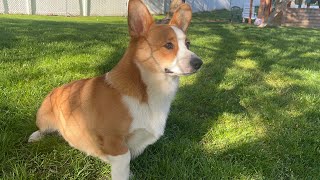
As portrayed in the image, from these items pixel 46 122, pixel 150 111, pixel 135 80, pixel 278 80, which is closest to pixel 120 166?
pixel 150 111

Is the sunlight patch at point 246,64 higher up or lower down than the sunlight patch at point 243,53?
lower down

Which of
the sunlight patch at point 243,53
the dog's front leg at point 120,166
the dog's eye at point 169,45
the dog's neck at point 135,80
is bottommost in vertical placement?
the dog's front leg at point 120,166

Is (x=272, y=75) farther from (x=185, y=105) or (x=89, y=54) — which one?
(x=89, y=54)

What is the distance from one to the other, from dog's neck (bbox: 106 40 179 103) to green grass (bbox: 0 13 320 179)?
55cm

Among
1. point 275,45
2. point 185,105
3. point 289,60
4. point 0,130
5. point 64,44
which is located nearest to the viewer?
point 0,130

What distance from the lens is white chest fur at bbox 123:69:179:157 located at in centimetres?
215

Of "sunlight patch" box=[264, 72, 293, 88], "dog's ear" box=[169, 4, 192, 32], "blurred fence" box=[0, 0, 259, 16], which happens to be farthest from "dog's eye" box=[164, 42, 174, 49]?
"blurred fence" box=[0, 0, 259, 16]

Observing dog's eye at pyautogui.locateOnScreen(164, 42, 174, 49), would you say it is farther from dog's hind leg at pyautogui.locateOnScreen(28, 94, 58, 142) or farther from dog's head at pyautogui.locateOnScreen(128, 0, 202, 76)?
dog's hind leg at pyautogui.locateOnScreen(28, 94, 58, 142)

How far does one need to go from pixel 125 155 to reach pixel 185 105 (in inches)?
67.0

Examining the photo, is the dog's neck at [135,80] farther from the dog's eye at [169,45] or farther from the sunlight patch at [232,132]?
the sunlight patch at [232,132]

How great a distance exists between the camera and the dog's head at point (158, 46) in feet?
7.19

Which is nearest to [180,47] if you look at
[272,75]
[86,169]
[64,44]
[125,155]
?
[125,155]

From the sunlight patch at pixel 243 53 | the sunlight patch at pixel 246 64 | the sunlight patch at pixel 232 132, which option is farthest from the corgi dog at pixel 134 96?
the sunlight patch at pixel 243 53

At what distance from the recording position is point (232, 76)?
16.8 ft
